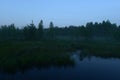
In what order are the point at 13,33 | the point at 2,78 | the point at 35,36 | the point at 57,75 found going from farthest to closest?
the point at 13,33, the point at 35,36, the point at 57,75, the point at 2,78

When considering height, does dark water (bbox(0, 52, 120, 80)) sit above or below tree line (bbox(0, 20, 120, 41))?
below

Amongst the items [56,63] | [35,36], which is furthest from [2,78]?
[35,36]

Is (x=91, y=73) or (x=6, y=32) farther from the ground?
(x=6, y=32)

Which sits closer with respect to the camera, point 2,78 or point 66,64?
point 2,78

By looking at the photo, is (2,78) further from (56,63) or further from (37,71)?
(56,63)

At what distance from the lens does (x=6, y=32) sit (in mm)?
115062

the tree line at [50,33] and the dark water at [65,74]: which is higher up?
the tree line at [50,33]

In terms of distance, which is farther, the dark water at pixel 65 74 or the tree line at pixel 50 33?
the tree line at pixel 50 33

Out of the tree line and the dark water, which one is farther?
the tree line

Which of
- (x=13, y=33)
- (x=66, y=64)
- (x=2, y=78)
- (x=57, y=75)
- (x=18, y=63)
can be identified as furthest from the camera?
(x=13, y=33)

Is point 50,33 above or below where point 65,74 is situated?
above

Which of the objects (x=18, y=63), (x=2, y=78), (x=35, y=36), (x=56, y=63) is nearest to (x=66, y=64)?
(x=56, y=63)

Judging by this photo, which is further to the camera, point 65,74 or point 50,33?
point 50,33

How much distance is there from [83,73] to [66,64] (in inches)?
164
